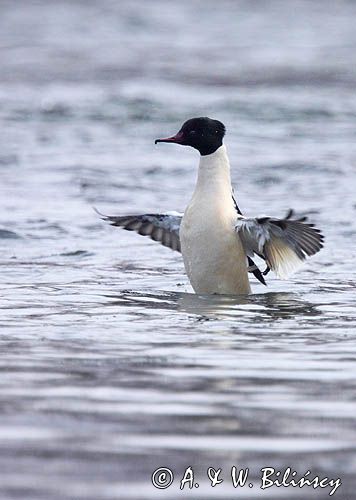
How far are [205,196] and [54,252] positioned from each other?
9.93ft

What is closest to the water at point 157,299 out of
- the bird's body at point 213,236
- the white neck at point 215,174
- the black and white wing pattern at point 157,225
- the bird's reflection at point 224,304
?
the bird's reflection at point 224,304

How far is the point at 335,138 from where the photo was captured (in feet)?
70.3

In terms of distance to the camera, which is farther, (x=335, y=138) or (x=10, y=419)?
(x=335, y=138)

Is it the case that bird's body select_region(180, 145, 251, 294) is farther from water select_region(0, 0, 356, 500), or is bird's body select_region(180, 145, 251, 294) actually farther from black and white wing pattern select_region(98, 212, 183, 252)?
black and white wing pattern select_region(98, 212, 183, 252)

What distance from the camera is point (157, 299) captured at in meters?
10.1

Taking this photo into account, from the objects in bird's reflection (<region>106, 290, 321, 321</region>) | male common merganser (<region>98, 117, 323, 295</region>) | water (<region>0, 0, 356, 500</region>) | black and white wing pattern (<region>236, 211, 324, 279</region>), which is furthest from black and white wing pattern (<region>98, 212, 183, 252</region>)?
black and white wing pattern (<region>236, 211, 324, 279</region>)

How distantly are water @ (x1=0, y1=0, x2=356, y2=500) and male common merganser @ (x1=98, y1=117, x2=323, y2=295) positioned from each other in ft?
0.69

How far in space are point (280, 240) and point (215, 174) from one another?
65cm

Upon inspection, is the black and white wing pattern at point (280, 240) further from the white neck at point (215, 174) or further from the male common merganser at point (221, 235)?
the white neck at point (215, 174)

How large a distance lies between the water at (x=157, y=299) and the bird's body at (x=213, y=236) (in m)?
0.20

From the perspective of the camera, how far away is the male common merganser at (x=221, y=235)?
9906 mm

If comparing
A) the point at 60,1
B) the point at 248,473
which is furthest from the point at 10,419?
the point at 60,1

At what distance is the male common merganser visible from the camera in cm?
991

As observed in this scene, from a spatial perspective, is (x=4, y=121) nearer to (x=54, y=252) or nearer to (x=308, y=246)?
(x=54, y=252)
